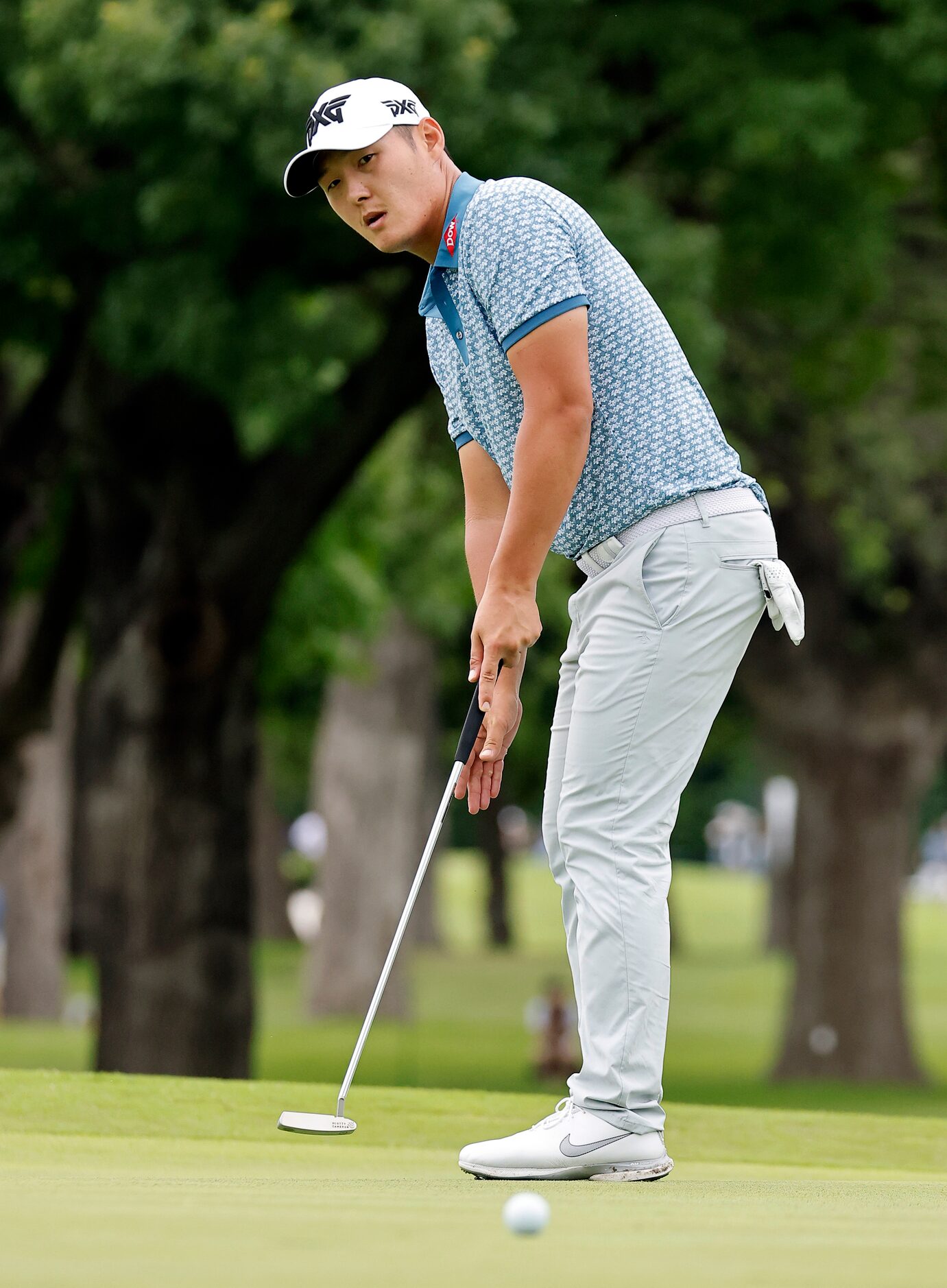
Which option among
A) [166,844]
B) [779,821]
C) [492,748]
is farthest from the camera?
[779,821]

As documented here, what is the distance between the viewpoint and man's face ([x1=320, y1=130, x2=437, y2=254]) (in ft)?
14.6

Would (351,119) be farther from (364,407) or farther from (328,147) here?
(364,407)

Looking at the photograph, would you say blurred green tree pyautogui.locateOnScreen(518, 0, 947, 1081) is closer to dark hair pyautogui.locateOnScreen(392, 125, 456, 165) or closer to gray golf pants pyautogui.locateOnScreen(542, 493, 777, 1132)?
dark hair pyautogui.locateOnScreen(392, 125, 456, 165)

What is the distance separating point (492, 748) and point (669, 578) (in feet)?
1.83

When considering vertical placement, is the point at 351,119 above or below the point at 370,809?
above

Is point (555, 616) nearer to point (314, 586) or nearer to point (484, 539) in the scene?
point (314, 586)

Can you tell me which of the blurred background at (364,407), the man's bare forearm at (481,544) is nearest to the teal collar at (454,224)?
the man's bare forearm at (481,544)

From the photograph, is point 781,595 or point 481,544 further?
point 481,544

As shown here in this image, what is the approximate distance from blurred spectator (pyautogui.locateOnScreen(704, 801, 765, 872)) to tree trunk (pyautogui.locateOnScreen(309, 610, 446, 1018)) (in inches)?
2266

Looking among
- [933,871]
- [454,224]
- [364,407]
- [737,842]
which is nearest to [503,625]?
[454,224]

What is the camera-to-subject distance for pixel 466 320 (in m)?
4.43

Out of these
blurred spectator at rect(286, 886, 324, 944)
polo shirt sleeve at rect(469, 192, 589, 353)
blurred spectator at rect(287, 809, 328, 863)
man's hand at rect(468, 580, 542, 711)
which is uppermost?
polo shirt sleeve at rect(469, 192, 589, 353)

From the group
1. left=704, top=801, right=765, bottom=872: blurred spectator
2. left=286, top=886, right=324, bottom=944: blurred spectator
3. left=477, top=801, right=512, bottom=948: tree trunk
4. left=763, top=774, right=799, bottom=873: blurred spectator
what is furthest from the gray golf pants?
left=704, top=801, right=765, bottom=872: blurred spectator

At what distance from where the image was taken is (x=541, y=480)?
4.19 metres
